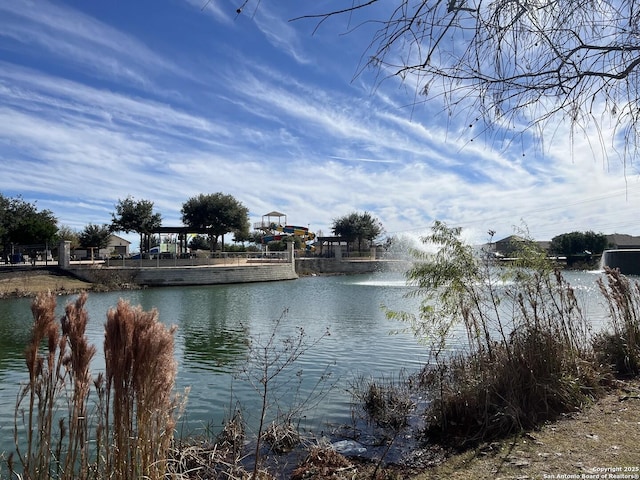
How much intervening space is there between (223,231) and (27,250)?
17.5 metres

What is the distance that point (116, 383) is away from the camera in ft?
7.89

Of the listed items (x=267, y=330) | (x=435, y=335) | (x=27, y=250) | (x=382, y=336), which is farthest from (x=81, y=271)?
(x=435, y=335)

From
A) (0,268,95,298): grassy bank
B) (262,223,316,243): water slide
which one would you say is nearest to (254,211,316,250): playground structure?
(262,223,316,243): water slide

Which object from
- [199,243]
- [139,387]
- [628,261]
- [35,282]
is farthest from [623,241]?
[139,387]

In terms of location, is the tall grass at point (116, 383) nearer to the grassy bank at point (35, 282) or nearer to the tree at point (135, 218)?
the grassy bank at point (35, 282)

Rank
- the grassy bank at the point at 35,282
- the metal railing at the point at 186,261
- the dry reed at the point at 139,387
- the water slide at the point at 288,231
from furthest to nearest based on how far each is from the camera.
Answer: the water slide at the point at 288,231 → the metal railing at the point at 186,261 → the grassy bank at the point at 35,282 → the dry reed at the point at 139,387

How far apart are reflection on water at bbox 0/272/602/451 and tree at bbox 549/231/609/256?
194 ft

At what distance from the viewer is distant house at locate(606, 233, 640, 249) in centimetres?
8425

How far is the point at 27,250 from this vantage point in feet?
136

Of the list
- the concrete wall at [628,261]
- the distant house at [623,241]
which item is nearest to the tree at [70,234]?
the concrete wall at [628,261]

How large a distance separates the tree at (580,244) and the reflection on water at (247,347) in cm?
5908

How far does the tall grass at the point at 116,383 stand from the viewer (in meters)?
2.33

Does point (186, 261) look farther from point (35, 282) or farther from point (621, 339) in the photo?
point (621, 339)

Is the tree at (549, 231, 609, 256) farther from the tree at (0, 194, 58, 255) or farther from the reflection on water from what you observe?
the tree at (0, 194, 58, 255)
